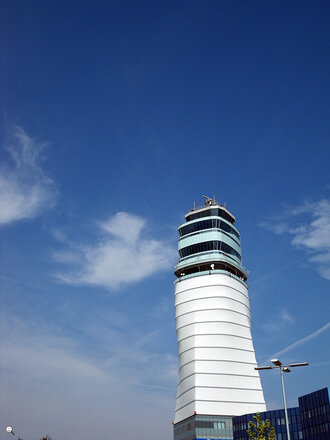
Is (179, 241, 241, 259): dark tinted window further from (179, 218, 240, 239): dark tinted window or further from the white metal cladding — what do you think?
the white metal cladding

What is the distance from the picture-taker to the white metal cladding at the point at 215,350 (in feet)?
377

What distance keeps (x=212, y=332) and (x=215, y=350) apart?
4603 millimetres

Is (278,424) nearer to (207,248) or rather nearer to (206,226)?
(207,248)

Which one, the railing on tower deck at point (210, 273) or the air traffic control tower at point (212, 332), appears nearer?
the air traffic control tower at point (212, 332)

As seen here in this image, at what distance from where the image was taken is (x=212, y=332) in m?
122

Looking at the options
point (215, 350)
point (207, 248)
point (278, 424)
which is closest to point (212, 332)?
point (215, 350)

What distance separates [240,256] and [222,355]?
34.4 metres

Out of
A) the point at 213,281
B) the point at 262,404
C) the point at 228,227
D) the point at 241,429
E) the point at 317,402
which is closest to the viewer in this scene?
the point at 317,402

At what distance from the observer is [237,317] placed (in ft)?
413

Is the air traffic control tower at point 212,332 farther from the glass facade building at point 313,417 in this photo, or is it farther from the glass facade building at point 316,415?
the glass facade building at point 316,415

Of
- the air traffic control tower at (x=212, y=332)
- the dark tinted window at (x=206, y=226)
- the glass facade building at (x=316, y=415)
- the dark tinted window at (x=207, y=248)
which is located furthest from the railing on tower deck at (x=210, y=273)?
the glass facade building at (x=316, y=415)

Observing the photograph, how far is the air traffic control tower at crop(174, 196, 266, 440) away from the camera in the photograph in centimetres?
11394

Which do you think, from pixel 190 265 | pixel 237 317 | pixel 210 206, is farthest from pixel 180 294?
pixel 210 206

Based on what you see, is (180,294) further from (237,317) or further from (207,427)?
(207,427)
